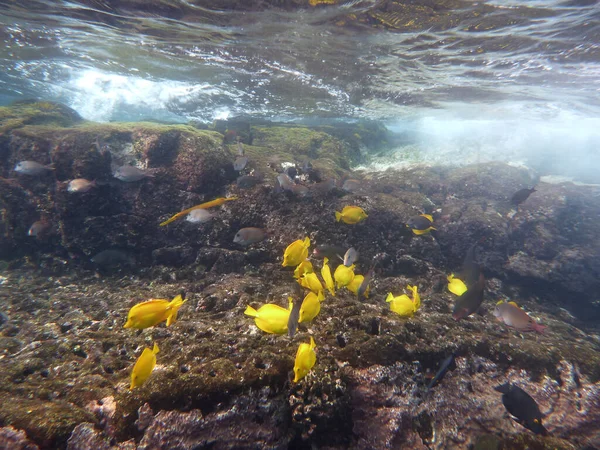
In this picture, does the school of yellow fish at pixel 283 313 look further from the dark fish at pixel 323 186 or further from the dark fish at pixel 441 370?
the dark fish at pixel 323 186

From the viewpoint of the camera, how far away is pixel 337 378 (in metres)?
3.32

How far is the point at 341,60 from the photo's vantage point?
564 inches

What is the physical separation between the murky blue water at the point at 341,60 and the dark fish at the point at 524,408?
11.3 meters

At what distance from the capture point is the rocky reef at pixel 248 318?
293cm

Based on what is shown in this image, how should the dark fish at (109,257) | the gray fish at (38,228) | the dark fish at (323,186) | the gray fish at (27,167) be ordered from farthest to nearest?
the dark fish at (323,186)
the gray fish at (38,228)
the gray fish at (27,167)
the dark fish at (109,257)

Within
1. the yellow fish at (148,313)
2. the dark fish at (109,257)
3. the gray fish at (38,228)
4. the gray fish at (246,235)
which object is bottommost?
the gray fish at (38,228)

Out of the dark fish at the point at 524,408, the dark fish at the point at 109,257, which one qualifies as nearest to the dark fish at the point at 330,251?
the dark fish at the point at 524,408

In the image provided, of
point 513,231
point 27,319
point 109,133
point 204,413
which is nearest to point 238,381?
point 204,413

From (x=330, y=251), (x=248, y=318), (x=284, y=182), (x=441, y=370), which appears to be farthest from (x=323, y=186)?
(x=441, y=370)

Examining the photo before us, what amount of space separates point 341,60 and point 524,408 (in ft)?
52.0

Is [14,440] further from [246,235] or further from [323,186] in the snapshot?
[323,186]

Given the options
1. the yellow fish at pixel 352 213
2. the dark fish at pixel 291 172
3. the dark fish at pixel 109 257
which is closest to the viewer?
the yellow fish at pixel 352 213

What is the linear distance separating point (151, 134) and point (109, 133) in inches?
52.5

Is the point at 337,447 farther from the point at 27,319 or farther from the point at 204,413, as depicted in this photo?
the point at 27,319
